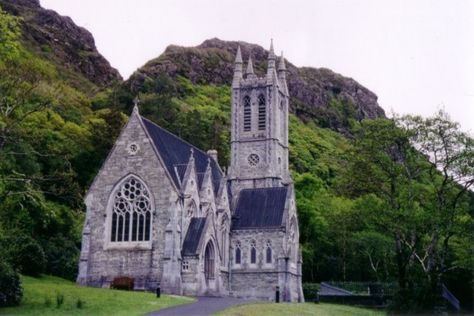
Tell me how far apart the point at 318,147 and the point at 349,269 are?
64867mm

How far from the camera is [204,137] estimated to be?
95.1 m

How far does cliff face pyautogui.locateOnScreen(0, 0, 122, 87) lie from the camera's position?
146 m

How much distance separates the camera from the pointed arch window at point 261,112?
64.6 m

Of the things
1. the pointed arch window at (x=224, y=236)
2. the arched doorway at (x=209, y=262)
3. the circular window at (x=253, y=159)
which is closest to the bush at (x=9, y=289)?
the arched doorway at (x=209, y=262)

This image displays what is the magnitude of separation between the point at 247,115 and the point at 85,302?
3760 centimetres

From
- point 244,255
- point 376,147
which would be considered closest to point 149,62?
point 244,255

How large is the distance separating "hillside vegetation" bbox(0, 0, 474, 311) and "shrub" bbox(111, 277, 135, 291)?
6.38 m

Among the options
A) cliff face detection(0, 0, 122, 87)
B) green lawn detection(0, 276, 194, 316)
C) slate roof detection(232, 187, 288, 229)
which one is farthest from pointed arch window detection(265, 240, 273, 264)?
cliff face detection(0, 0, 122, 87)

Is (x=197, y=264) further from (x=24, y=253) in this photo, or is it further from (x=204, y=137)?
(x=204, y=137)

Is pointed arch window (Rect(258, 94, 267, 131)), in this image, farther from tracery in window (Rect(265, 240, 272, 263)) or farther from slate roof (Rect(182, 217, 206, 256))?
slate roof (Rect(182, 217, 206, 256))

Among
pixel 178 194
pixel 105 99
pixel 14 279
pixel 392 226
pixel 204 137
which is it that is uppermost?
pixel 105 99

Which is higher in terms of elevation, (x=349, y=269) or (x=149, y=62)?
(x=149, y=62)

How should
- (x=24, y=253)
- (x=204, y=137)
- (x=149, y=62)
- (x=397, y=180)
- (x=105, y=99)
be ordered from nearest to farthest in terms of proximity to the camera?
(x=397, y=180) → (x=24, y=253) → (x=204, y=137) → (x=105, y=99) → (x=149, y=62)

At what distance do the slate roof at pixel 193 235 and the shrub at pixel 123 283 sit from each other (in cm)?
423
